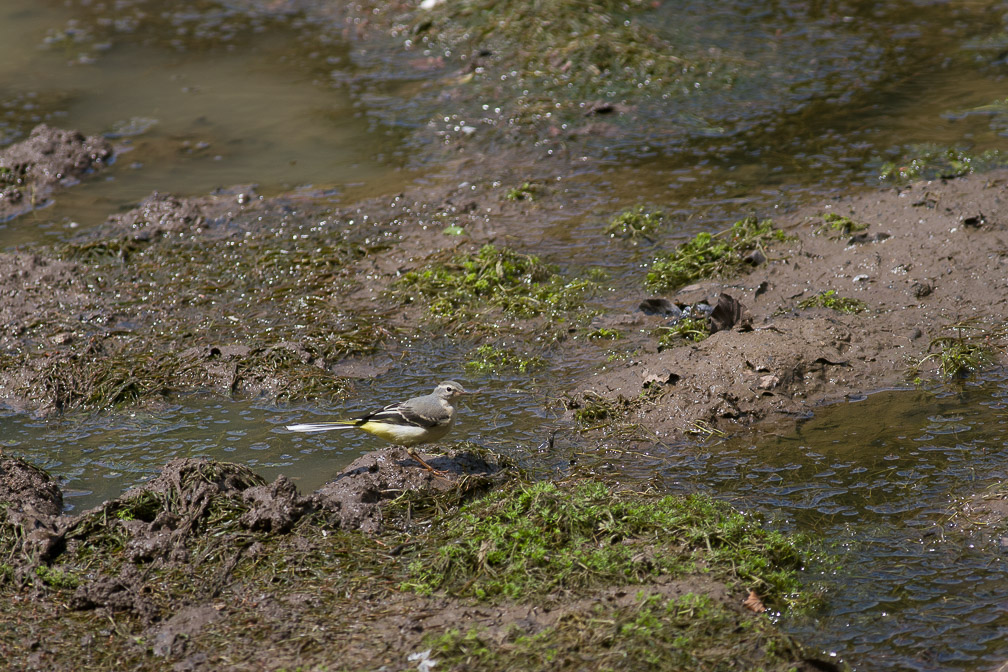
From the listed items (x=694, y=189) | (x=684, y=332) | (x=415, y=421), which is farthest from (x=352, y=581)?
(x=694, y=189)

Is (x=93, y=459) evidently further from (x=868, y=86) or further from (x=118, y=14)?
(x=118, y=14)

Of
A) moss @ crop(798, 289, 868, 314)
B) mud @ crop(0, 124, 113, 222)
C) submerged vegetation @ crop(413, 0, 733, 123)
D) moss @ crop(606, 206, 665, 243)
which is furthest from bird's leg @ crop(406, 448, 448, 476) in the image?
mud @ crop(0, 124, 113, 222)

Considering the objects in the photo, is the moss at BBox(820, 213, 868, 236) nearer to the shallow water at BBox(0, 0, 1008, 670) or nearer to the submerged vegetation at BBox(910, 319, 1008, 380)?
the shallow water at BBox(0, 0, 1008, 670)

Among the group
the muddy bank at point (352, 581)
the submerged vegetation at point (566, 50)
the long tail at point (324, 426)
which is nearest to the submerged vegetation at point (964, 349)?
the muddy bank at point (352, 581)

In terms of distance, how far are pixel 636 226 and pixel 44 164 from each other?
22.5 feet

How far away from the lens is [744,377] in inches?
251

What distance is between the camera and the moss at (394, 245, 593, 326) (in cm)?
784

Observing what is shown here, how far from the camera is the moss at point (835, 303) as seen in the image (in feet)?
23.6

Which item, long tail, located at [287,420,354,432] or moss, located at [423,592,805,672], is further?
long tail, located at [287,420,354,432]

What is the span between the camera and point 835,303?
724 centimetres

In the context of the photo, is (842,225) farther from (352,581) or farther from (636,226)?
(352,581)

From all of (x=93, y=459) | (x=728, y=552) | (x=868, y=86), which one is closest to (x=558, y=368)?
(x=728, y=552)

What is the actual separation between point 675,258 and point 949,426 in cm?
A: 291

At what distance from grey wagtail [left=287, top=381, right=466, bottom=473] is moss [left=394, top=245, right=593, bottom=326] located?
1993mm
